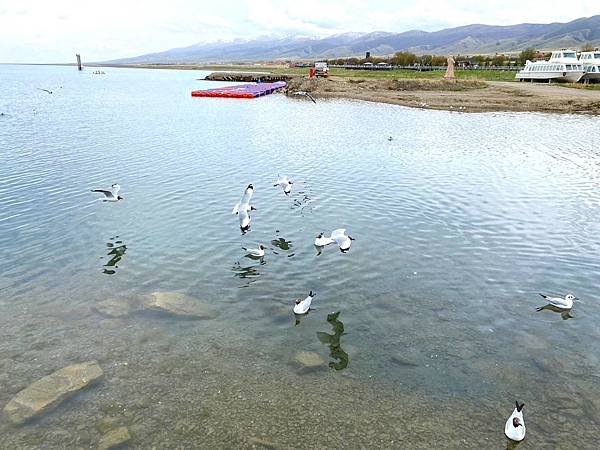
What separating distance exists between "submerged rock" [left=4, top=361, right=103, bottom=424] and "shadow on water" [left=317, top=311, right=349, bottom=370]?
5763 mm

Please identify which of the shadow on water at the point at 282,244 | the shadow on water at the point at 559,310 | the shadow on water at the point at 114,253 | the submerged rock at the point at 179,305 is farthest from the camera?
the shadow on water at the point at 282,244

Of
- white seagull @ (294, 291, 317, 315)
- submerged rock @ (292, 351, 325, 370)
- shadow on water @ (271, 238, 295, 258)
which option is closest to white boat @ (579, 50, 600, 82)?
shadow on water @ (271, 238, 295, 258)

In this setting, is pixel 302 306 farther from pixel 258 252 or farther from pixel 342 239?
pixel 342 239

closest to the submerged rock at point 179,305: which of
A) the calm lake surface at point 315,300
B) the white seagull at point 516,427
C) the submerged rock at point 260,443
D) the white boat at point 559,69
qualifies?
the calm lake surface at point 315,300

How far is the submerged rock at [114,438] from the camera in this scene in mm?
9250

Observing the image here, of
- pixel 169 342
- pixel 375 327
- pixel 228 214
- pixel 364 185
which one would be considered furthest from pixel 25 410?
pixel 364 185

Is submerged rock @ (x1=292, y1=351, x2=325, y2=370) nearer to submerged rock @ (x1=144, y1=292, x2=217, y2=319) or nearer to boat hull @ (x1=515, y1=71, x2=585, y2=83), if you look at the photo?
submerged rock @ (x1=144, y1=292, x2=217, y2=319)

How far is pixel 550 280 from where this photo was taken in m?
16.0

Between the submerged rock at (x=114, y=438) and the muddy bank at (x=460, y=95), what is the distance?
5927 cm

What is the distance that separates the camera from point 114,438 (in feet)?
30.9

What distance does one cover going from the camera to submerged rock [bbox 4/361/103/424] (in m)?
9.92

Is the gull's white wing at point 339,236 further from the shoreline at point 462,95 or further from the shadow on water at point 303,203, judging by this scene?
the shoreline at point 462,95

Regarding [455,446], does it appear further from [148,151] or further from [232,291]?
[148,151]

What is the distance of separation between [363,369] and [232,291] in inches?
210
